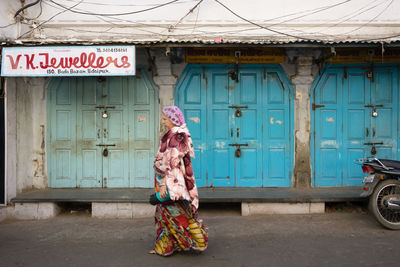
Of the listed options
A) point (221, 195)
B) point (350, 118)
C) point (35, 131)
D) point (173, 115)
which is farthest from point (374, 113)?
point (35, 131)

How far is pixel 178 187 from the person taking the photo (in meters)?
3.93

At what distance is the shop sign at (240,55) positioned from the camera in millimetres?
7051

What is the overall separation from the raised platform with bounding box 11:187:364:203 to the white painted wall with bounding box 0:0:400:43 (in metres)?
3.07

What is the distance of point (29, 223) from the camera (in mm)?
5977

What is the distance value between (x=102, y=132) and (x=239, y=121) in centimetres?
285

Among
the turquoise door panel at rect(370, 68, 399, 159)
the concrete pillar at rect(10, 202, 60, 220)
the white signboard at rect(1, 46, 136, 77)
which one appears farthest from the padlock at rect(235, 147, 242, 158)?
the concrete pillar at rect(10, 202, 60, 220)

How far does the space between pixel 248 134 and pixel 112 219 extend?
10.2 feet

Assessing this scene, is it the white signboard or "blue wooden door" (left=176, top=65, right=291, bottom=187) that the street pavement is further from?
the white signboard

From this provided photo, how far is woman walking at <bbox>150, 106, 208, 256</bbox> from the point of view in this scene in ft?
13.0

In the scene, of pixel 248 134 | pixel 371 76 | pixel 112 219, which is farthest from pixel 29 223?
pixel 371 76

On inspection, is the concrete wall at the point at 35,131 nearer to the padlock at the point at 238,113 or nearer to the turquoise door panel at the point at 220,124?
the turquoise door panel at the point at 220,124

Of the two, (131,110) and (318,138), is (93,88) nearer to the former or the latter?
(131,110)

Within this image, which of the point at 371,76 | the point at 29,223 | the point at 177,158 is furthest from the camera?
the point at 371,76

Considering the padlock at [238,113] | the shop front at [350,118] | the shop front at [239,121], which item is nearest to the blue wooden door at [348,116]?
the shop front at [350,118]
